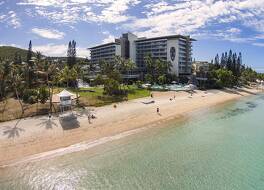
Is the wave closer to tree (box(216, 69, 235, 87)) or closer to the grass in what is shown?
the grass

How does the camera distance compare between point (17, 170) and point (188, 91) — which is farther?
point (188, 91)

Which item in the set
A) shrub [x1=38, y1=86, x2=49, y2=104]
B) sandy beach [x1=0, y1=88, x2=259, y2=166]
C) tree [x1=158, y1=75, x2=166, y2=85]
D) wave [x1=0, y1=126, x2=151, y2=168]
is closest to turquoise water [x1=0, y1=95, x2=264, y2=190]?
wave [x1=0, y1=126, x2=151, y2=168]

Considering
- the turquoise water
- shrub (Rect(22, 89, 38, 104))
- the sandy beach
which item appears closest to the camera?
the turquoise water

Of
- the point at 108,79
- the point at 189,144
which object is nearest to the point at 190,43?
the point at 108,79

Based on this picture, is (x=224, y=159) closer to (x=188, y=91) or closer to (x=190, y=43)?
(x=188, y=91)

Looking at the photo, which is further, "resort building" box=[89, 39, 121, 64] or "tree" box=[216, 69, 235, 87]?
"resort building" box=[89, 39, 121, 64]

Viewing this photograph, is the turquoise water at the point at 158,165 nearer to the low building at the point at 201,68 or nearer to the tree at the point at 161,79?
the tree at the point at 161,79
